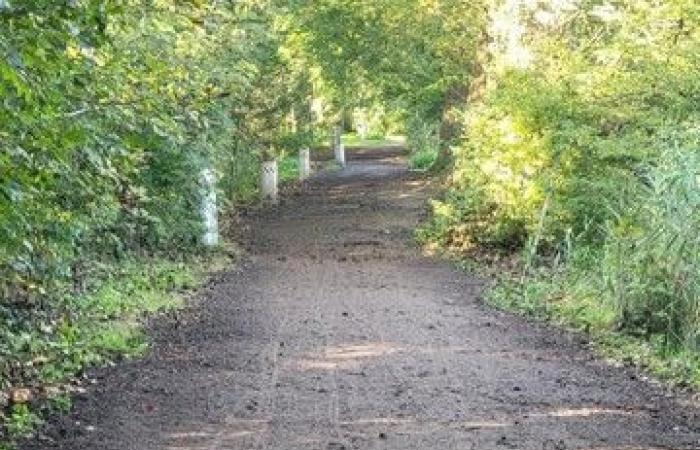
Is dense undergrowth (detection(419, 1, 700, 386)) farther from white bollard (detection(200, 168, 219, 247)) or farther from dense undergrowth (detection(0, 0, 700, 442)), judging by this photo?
white bollard (detection(200, 168, 219, 247))

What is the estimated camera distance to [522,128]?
17234mm

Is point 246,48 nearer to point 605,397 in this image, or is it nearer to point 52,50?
point 605,397

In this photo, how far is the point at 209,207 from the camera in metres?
18.7

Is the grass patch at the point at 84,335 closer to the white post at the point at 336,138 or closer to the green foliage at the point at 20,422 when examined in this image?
the green foliage at the point at 20,422

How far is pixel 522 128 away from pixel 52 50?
12495mm

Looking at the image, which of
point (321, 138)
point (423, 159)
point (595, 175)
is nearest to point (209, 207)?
A: point (595, 175)

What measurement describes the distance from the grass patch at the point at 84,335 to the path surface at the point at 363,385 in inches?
9.8

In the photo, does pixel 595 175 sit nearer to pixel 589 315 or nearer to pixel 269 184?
pixel 589 315

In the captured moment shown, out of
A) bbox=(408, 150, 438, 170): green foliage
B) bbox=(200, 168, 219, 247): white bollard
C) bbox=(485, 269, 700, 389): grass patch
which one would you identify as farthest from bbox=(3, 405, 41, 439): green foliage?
bbox=(408, 150, 438, 170): green foliage

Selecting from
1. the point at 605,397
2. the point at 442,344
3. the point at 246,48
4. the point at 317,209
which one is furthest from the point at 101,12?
the point at 317,209

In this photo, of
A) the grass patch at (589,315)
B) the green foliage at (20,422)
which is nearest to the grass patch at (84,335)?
the green foliage at (20,422)

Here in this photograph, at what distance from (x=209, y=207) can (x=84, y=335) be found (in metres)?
8.67

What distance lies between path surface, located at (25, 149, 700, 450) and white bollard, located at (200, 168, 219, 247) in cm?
253

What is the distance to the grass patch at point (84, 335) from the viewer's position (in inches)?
303
